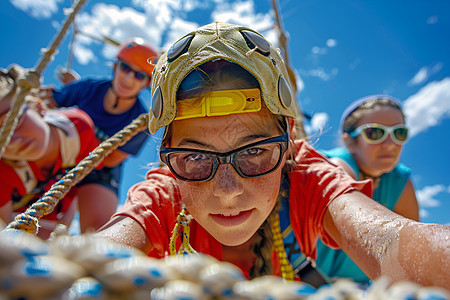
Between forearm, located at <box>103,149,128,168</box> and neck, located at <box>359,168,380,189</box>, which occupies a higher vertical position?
neck, located at <box>359,168,380,189</box>

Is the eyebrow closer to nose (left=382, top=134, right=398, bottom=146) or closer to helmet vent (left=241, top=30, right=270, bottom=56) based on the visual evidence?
helmet vent (left=241, top=30, right=270, bottom=56)

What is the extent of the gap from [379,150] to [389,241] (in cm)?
164

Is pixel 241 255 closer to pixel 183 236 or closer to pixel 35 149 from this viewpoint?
pixel 183 236

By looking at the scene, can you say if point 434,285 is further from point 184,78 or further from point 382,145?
point 382,145

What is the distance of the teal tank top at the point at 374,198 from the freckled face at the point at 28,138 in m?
1.67

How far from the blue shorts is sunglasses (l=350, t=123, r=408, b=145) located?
1.89 meters

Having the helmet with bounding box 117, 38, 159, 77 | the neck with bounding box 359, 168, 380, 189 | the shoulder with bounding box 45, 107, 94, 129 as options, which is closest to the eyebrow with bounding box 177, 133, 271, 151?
the shoulder with bounding box 45, 107, 94, 129

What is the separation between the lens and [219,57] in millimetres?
825

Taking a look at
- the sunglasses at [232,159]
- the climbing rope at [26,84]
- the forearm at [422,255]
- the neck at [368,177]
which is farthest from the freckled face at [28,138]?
the neck at [368,177]

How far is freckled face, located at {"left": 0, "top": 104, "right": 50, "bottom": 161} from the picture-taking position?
4.37 ft

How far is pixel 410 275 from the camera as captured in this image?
1.69ft

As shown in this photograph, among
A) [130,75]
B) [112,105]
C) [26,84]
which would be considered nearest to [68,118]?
[26,84]

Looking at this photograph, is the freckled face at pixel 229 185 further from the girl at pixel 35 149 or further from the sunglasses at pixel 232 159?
the girl at pixel 35 149

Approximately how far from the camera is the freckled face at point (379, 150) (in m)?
2.01
